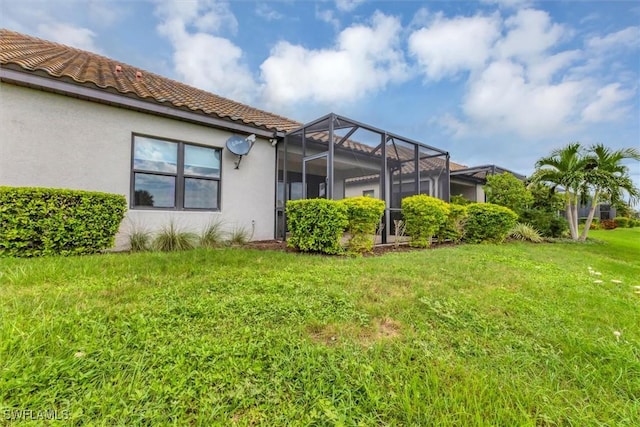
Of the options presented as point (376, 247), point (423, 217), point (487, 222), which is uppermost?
point (423, 217)

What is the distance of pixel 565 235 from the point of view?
36.5ft

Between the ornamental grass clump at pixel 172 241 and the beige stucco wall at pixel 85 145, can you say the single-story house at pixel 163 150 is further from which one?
the ornamental grass clump at pixel 172 241

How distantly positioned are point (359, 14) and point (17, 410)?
33.3ft

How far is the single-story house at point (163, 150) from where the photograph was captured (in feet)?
16.1

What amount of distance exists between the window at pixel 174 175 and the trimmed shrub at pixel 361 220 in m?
3.66

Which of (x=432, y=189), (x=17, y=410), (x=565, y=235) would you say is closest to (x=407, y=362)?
(x=17, y=410)

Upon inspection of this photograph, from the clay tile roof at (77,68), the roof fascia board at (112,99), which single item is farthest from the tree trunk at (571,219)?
the roof fascia board at (112,99)

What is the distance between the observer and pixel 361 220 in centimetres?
592

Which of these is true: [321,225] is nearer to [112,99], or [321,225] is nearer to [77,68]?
[112,99]

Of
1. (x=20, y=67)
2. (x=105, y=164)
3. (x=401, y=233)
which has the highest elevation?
(x=20, y=67)

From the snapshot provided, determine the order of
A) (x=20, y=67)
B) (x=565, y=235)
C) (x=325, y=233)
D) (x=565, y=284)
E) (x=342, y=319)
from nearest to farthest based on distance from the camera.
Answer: (x=342, y=319) → (x=565, y=284) → (x=20, y=67) → (x=325, y=233) → (x=565, y=235)

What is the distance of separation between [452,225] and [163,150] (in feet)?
27.1

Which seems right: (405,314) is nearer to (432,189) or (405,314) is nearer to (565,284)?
(565,284)

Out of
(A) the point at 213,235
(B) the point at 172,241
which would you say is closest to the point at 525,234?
(A) the point at 213,235
